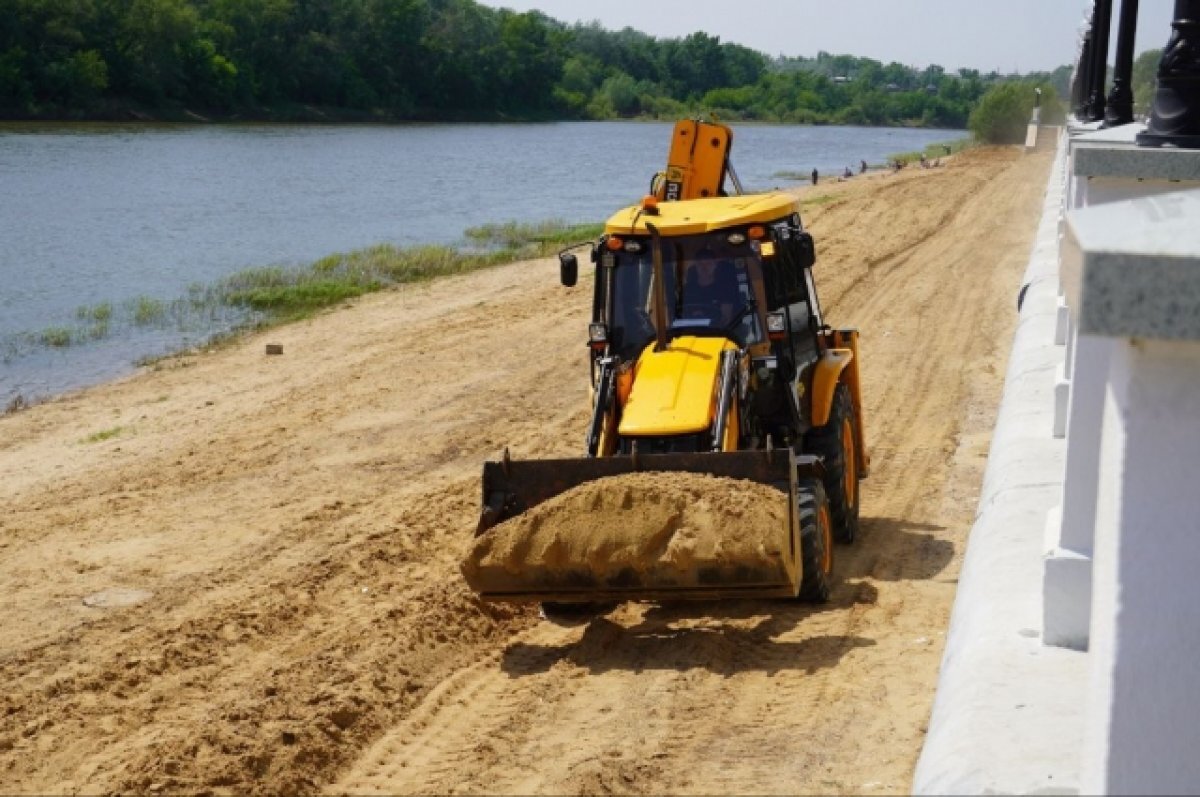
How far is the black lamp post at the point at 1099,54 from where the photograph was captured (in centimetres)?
1820

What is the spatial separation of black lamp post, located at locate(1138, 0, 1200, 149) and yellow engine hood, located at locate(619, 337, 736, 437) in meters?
3.22

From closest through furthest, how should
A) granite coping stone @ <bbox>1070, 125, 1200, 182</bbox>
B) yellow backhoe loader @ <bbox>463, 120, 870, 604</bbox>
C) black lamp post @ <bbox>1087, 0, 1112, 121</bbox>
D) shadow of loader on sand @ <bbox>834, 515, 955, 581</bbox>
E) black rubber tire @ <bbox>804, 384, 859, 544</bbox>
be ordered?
1. granite coping stone @ <bbox>1070, 125, 1200, 182</bbox>
2. yellow backhoe loader @ <bbox>463, 120, 870, 604</bbox>
3. shadow of loader on sand @ <bbox>834, 515, 955, 581</bbox>
4. black rubber tire @ <bbox>804, 384, 859, 544</bbox>
5. black lamp post @ <bbox>1087, 0, 1112, 121</bbox>

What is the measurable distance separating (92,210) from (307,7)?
7670cm

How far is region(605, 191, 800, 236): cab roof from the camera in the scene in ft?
30.5

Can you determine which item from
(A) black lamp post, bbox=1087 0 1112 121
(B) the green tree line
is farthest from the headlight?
(B) the green tree line

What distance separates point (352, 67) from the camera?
108 m

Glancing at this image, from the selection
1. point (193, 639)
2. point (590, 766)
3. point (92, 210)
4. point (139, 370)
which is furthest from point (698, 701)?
point (92, 210)

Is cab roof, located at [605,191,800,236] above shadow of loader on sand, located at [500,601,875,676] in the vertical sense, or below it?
above

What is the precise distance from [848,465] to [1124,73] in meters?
4.98

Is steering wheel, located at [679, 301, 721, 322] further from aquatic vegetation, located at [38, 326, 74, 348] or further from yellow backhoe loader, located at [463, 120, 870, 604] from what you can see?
aquatic vegetation, located at [38, 326, 74, 348]

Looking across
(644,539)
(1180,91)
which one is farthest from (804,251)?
(1180,91)

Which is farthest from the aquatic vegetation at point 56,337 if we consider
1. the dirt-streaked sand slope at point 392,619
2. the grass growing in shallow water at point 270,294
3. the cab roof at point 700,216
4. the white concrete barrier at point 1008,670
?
the white concrete barrier at point 1008,670

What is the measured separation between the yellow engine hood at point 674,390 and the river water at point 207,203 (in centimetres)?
1267

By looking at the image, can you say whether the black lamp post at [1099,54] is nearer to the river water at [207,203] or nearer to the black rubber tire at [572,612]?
the black rubber tire at [572,612]
